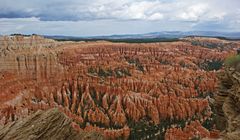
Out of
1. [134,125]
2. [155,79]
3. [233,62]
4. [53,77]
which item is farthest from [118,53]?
[233,62]

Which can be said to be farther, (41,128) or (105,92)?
(105,92)

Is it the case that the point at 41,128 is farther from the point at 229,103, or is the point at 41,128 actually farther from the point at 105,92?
the point at 105,92

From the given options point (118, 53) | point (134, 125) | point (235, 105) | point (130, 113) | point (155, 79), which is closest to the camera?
point (235, 105)

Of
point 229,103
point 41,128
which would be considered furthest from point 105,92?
point 41,128

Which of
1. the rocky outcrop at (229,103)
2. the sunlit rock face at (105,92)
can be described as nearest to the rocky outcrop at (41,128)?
the rocky outcrop at (229,103)

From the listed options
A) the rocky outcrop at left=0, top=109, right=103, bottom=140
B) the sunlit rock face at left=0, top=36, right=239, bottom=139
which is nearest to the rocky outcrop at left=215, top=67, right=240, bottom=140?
the rocky outcrop at left=0, top=109, right=103, bottom=140

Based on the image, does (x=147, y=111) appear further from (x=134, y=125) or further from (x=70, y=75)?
(x=70, y=75)
